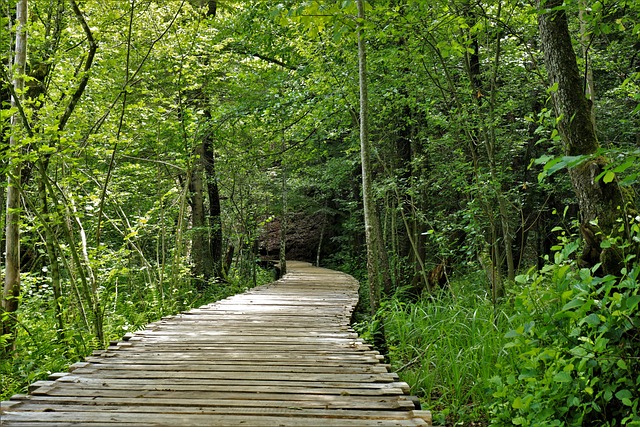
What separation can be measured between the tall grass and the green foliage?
843mm

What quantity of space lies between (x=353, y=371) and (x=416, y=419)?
48.3 inches

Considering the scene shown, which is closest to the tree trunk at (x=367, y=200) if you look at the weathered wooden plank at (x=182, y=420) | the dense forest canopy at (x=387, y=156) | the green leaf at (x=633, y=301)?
the dense forest canopy at (x=387, y=156)

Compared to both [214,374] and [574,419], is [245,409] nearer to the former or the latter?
[214,374]

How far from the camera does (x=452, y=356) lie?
18.1ft

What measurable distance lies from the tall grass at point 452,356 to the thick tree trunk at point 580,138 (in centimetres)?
153

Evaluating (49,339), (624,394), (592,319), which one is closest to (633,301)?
(592,319)

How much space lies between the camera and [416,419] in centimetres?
313

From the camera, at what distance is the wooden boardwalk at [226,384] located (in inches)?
123

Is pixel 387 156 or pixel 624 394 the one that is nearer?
pixel 624 394

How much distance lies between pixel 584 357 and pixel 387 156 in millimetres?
11343

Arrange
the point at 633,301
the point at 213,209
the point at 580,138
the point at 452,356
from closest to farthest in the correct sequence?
the point at 633,301
the point at 580,138
the point at 452,356
the point at 213,209

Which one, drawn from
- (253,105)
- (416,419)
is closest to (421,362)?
(416,419)

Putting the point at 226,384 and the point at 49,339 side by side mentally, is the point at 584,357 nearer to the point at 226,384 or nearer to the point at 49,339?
the point at 226,384

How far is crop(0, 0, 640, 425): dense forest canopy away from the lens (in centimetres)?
381
